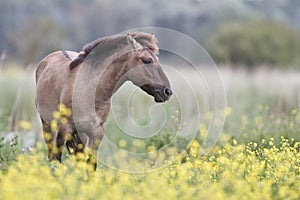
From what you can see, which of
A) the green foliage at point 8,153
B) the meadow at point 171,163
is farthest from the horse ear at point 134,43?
the green foliage at point 8,153

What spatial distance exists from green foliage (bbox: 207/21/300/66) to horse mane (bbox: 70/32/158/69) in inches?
934

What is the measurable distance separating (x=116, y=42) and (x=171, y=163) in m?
1.38

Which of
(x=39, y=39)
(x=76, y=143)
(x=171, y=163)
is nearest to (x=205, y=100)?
(x=76, y=143)

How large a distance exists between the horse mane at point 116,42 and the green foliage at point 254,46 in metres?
23.7

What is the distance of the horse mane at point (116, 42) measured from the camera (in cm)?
789

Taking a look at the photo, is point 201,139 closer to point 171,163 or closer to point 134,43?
point 171,163

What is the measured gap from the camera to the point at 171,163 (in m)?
8.27

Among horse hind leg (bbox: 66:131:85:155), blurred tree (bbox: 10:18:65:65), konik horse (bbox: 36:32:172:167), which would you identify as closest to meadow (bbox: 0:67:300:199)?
horse hind leg (bbox: 66:131:85:155)

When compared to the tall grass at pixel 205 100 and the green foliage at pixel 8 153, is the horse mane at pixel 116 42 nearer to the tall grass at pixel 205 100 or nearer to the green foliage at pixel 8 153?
the green foliage at pixel 8 153

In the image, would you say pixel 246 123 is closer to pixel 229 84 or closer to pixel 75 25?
pixel 229 84

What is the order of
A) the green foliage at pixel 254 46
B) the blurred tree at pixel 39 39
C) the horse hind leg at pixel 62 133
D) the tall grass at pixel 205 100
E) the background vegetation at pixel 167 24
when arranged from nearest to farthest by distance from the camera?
the horse hind leg at pixel 62 133
the tall grass at pixel 205 100
the green foliage at pixel 254 46
the background vegetation at pixel 167 24
the blurred tree at pixel 39 39

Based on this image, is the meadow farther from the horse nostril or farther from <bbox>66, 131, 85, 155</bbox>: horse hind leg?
the horse nostril

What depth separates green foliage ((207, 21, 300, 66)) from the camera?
3281 centimetres

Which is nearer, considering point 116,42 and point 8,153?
point 116,42
